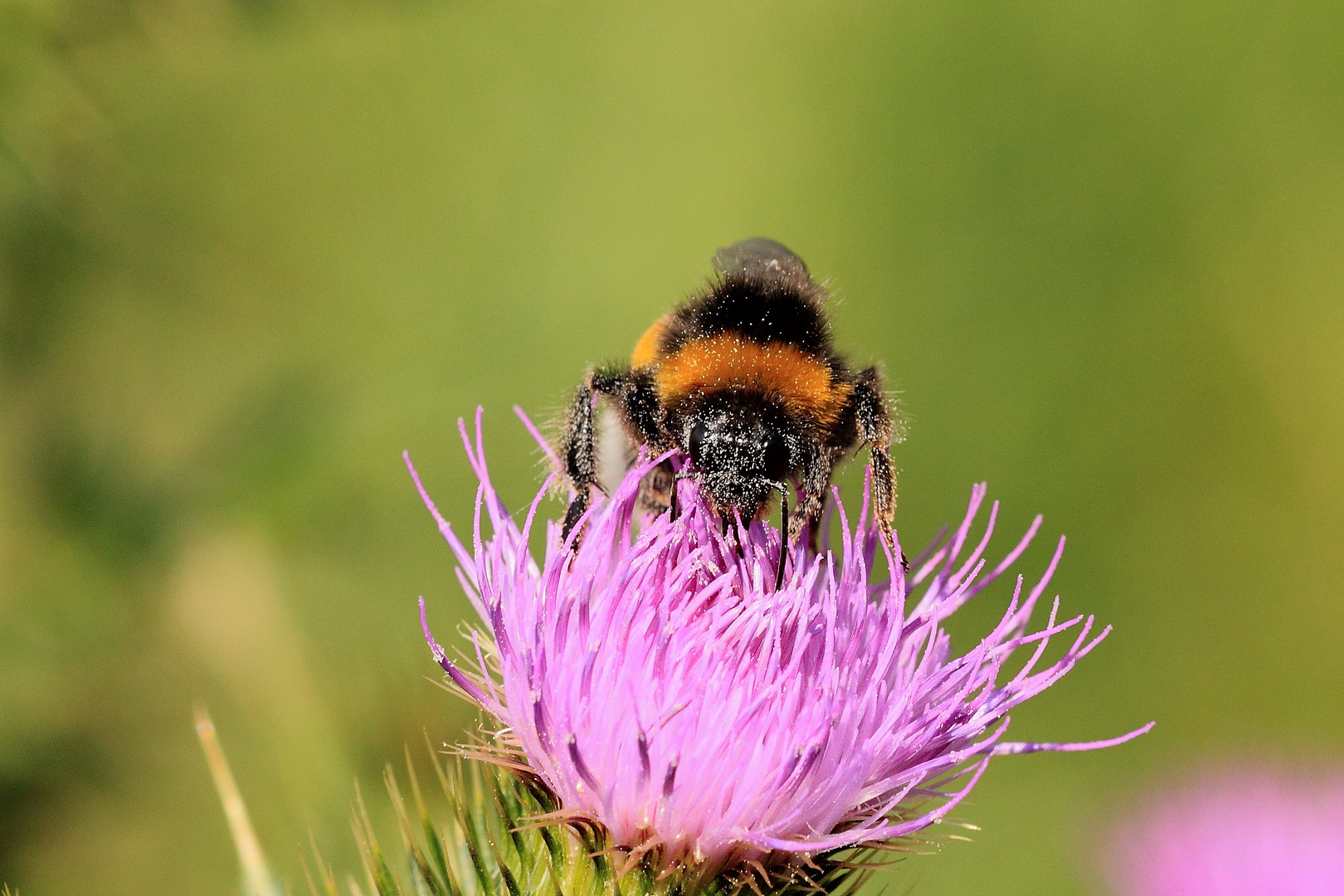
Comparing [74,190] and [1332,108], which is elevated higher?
[1332,108]

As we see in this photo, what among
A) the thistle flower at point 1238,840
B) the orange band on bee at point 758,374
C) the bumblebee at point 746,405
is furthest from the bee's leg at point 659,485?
the thistle flower at point 1238,840

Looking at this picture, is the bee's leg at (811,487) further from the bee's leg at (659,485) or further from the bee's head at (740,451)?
the bee's leg at (659,485)

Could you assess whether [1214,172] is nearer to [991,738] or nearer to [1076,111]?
[1076,111]

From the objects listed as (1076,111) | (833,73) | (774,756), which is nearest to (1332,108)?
(1076,111)

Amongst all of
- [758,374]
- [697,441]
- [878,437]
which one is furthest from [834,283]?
[697,441]

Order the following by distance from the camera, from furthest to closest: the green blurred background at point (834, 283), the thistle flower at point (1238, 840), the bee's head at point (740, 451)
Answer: the green blurred background at point (834, 283), the thistle flower at point (1238, 840), the bee's head at point (740, 451)

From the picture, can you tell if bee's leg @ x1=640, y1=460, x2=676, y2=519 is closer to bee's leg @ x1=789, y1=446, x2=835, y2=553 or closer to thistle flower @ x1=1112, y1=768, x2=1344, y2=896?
bee's leg @ x1=789, y1=446, x2=835, y2=553
